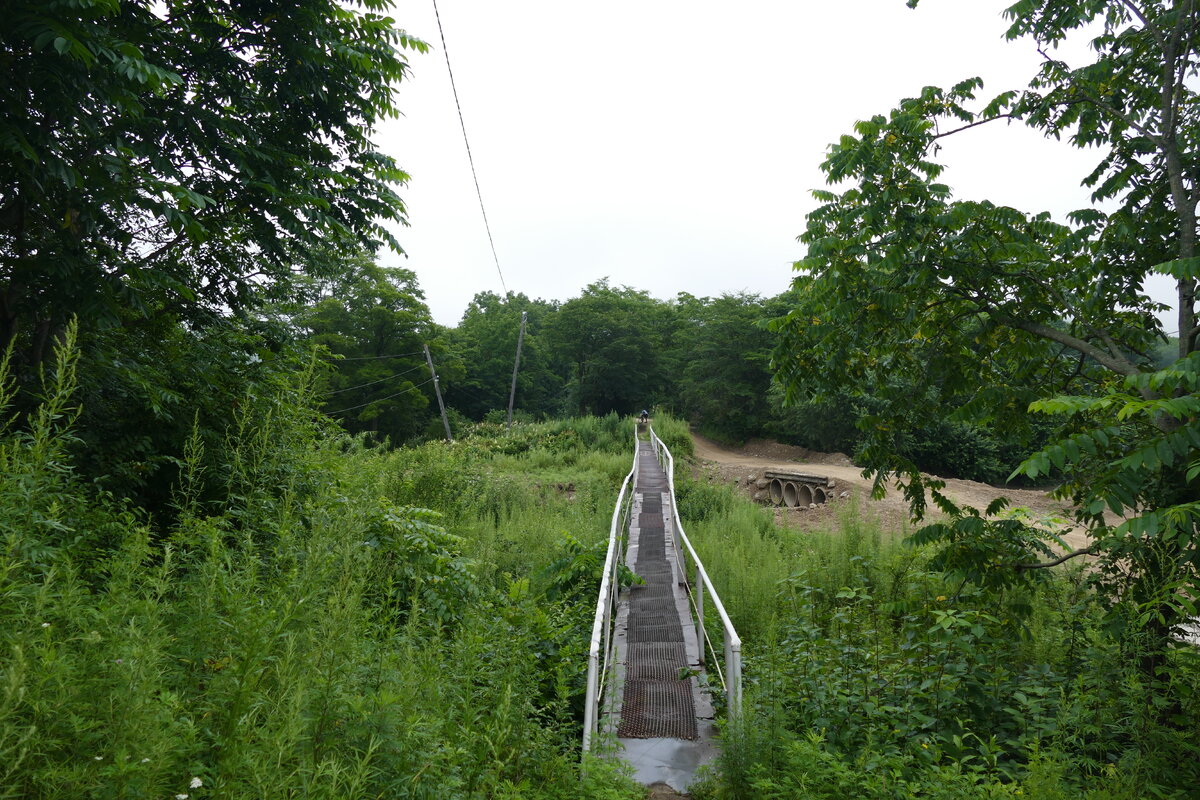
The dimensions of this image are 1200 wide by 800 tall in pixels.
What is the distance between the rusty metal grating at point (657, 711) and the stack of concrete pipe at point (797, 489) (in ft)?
55.2

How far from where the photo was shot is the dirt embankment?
16.2 m

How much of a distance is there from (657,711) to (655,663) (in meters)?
1.09

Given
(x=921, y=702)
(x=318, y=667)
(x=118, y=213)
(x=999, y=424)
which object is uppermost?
(x=118, y=213)

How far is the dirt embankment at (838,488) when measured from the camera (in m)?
16.2

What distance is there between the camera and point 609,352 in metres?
53.2

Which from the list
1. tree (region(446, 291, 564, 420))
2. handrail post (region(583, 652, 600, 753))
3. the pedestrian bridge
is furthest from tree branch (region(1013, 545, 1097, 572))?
tree (region(446, 291, 564, 420))

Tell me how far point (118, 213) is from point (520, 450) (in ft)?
79.5

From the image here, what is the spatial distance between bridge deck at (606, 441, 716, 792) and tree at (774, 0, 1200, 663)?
256cm

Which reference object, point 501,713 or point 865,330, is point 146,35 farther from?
point 865,330

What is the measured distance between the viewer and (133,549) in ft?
8.87

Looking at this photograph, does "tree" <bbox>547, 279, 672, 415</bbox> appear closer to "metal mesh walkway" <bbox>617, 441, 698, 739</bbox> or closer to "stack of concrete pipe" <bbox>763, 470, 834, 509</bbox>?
"stack of concrete pipe" <bbox>763, 470, 834, 509</bbox>

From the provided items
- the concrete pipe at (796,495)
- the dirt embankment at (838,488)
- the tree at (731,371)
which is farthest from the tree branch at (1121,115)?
the tree at (731,371)

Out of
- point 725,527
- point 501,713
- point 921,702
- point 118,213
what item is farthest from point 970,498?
point 118,213

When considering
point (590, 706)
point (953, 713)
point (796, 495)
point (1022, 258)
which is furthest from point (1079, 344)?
point (796, 495)
